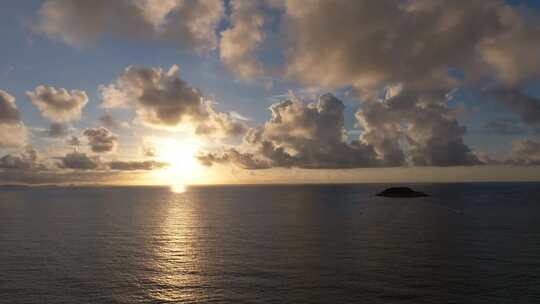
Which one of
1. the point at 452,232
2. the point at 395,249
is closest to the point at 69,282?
the point at 395,249

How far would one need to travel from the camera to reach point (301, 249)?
68.4m

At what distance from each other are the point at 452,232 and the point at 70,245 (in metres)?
83.9

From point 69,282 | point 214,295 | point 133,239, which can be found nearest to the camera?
point 214,295

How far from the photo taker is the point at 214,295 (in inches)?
1709

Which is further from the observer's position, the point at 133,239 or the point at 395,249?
the point at 133,239

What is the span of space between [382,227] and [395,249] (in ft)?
99.7

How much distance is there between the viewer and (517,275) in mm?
49375

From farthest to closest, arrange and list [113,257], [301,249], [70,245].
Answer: [70,245] < [301,249] < [113,257]

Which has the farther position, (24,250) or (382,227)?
(382,227)

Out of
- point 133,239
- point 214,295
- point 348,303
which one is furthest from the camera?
point 133,239

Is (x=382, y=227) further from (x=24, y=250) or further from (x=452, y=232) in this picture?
→ (x=24, y=250)

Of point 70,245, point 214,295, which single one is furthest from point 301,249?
point 70,245

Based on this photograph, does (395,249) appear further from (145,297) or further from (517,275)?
(145,297)

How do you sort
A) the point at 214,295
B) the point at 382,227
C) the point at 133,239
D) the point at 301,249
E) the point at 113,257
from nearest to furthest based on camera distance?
the point at 214,295 → the point at 113,257 → the point at 301,249 → the point at 133,239 → the point at 382,227
